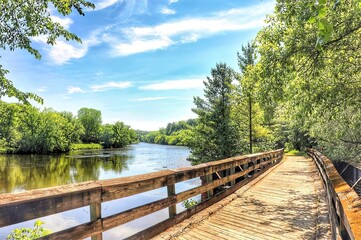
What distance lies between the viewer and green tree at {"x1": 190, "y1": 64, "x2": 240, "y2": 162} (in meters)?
20.2

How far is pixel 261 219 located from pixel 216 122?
1655 cm

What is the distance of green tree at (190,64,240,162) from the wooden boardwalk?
13.0 m

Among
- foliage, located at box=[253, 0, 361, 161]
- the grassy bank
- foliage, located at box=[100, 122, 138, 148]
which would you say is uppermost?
foliage, located at box=[253, 0, 361, 161]

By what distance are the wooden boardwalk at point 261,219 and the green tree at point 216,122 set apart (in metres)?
13.0

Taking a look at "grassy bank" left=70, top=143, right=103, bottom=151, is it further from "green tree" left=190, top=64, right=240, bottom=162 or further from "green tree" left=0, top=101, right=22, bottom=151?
"green tree" left=190, top=64, right=240, bottom=162

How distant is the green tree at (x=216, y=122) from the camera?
794 inches

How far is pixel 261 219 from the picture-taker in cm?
479

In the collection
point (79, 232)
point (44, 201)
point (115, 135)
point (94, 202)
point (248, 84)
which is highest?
point (248, 84)

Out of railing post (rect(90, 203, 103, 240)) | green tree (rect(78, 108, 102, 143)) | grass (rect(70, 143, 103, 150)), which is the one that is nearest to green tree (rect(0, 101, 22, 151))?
grass (rect(70, 143, 103, 150))

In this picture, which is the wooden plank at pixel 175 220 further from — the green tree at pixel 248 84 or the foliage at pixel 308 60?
the green tree at pixel 248 84

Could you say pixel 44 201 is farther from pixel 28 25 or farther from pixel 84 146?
pixel 84 146

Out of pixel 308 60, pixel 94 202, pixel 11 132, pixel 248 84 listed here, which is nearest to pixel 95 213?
pixel 94 202

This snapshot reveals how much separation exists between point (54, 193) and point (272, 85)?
650cm

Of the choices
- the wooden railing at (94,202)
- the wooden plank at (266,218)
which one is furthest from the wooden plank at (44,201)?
the wooden plank at (266,218)
